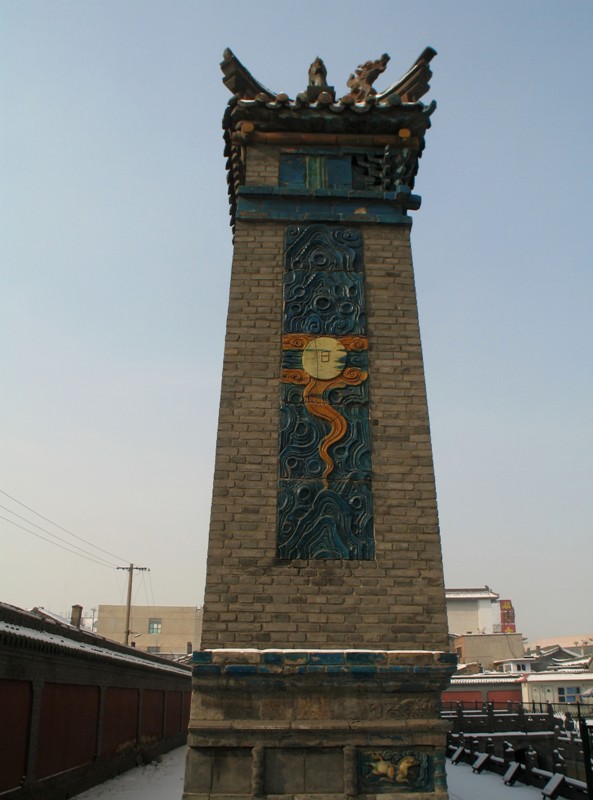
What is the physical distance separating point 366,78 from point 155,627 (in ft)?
205

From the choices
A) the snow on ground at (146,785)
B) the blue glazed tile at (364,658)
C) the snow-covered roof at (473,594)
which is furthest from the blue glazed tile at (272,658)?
the snow-covered roof at (473,594)

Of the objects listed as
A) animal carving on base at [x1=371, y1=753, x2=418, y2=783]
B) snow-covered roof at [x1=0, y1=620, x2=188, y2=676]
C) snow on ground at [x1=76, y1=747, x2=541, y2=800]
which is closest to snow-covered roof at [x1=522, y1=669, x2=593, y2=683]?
snow on ground at [x1=76, y1=747, x2=541, y2=800]

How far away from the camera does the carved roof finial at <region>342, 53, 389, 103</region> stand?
9570 millimetres

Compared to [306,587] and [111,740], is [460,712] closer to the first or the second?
[111,740]

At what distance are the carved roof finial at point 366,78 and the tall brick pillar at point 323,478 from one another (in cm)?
3

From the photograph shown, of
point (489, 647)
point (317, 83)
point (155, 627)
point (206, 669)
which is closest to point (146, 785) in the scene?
point (206, 669)

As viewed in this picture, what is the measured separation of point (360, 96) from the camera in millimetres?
9547

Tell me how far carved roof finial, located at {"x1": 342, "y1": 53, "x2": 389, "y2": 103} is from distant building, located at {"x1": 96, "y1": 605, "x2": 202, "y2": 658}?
60523 mm

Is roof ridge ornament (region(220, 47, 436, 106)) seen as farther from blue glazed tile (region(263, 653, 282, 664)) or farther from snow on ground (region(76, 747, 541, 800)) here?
snow on ground (region(76, 747, 541, 800))

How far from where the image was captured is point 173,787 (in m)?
14.9

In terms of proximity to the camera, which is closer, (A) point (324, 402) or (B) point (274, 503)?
(B) point (274, 503)

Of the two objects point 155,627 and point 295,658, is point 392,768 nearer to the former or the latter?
point 295,658

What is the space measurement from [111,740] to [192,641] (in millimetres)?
51233

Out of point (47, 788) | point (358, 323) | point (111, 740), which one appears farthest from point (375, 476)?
point (111, 740)
